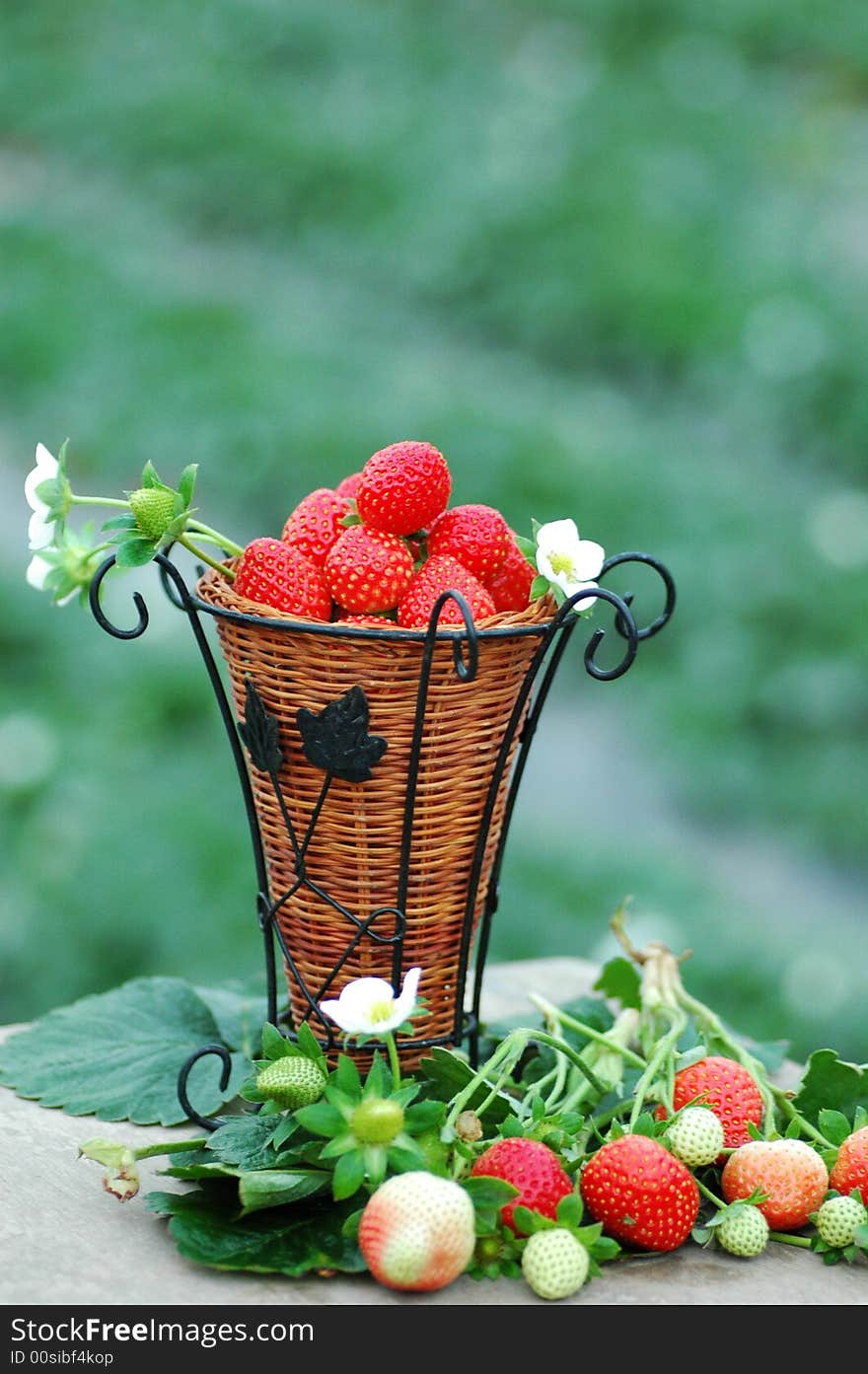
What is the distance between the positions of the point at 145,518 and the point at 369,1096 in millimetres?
400

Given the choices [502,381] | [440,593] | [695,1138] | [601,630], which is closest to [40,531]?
[440,593]

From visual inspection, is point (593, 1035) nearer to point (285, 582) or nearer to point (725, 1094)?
point (725, 1094)

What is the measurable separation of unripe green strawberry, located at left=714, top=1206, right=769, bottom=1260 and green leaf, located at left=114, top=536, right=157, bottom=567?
0.56 metres

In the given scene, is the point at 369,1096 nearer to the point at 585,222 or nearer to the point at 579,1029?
the point at 579,1029

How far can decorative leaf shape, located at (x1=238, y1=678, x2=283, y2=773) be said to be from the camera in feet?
3.58

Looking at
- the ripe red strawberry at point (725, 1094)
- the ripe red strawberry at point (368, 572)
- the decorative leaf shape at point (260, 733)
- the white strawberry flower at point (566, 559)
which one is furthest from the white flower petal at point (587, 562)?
Answer: the ripe red strawberry at point (725, 1094)

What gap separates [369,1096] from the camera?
0.96 m

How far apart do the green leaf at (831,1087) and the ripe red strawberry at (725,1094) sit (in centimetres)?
5

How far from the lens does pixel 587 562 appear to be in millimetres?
1092

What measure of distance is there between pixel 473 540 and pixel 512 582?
0.05 metres

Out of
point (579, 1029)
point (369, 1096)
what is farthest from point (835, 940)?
point (369, 1096)

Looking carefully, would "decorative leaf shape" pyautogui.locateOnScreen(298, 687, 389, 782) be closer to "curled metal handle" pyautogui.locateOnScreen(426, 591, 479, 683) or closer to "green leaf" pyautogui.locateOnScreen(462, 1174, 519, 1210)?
"curled metal handle" pyautogui.locateOnScreen(426, 591, 479, 683)

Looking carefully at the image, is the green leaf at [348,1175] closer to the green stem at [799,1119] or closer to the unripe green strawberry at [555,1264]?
the unripe green strawberry at [555,1264]
